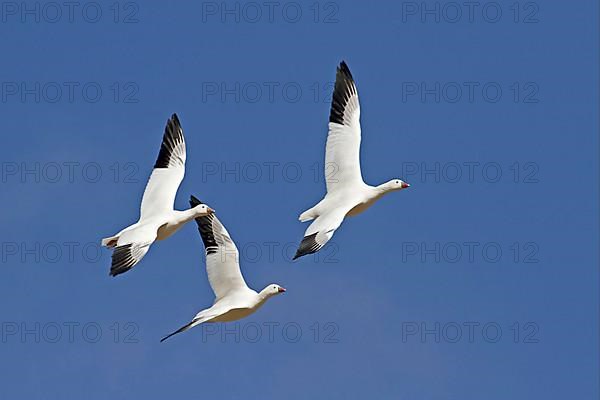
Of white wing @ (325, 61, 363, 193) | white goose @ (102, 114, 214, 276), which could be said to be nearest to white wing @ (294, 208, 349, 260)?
white wing @ (325, 61, 363, 193)

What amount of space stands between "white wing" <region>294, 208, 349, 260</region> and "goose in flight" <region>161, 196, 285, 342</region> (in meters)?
2.03

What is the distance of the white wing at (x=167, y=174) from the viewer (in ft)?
128

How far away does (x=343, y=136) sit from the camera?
130 ft

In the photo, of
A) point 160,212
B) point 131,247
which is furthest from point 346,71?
point 131,247

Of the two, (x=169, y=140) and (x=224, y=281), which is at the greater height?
(x=169, y=140)

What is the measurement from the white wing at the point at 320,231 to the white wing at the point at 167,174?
12.8 feet

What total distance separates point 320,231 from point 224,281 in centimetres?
305

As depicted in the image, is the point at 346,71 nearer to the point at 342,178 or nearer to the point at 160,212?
the point at 342,178

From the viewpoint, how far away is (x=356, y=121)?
40.0m

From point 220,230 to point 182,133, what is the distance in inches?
134

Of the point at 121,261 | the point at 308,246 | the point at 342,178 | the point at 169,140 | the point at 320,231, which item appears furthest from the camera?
the point at 169,140

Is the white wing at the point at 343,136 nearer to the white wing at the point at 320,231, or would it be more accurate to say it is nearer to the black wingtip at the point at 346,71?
the black wingtip at the point at 346,71

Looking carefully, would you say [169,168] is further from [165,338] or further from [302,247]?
[165,338]

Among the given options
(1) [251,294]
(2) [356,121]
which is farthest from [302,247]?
(2) [356,121]
